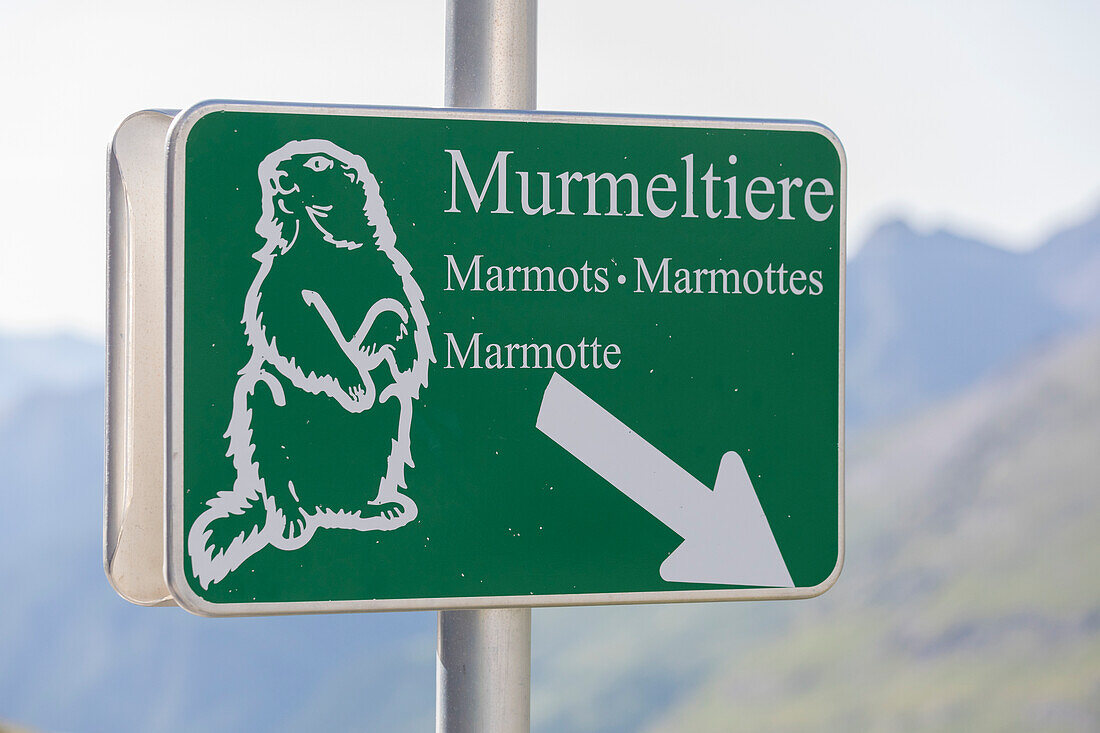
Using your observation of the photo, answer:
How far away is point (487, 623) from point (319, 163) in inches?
23.5

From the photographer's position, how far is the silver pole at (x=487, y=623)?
1.23m

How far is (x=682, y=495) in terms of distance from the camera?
124 cm

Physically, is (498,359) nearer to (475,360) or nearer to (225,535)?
(475,360)

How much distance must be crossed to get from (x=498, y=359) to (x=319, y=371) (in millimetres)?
212

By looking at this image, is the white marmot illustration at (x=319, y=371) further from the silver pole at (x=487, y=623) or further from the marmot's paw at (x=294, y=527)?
the silver pole at (x=487, y=623)

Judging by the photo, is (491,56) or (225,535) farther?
(491,56)

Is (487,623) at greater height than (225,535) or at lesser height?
lesser

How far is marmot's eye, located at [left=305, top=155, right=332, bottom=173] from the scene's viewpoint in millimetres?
1172

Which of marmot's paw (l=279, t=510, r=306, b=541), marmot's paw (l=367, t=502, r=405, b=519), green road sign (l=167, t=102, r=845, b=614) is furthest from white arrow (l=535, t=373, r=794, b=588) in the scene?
marmot's paw (l=279, t=510, r=306, b=541)

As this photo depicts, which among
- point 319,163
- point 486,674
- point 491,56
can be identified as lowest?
point 486,674

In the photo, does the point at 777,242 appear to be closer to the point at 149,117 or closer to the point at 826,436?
the point at 826,436

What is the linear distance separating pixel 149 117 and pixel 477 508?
24.7 inches

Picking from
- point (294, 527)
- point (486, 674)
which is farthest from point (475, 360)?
point (486, 674)

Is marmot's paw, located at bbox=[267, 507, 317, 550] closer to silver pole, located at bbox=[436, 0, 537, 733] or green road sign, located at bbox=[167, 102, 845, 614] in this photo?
green road sign, located at bbox=[167, 102, 845, 614]
